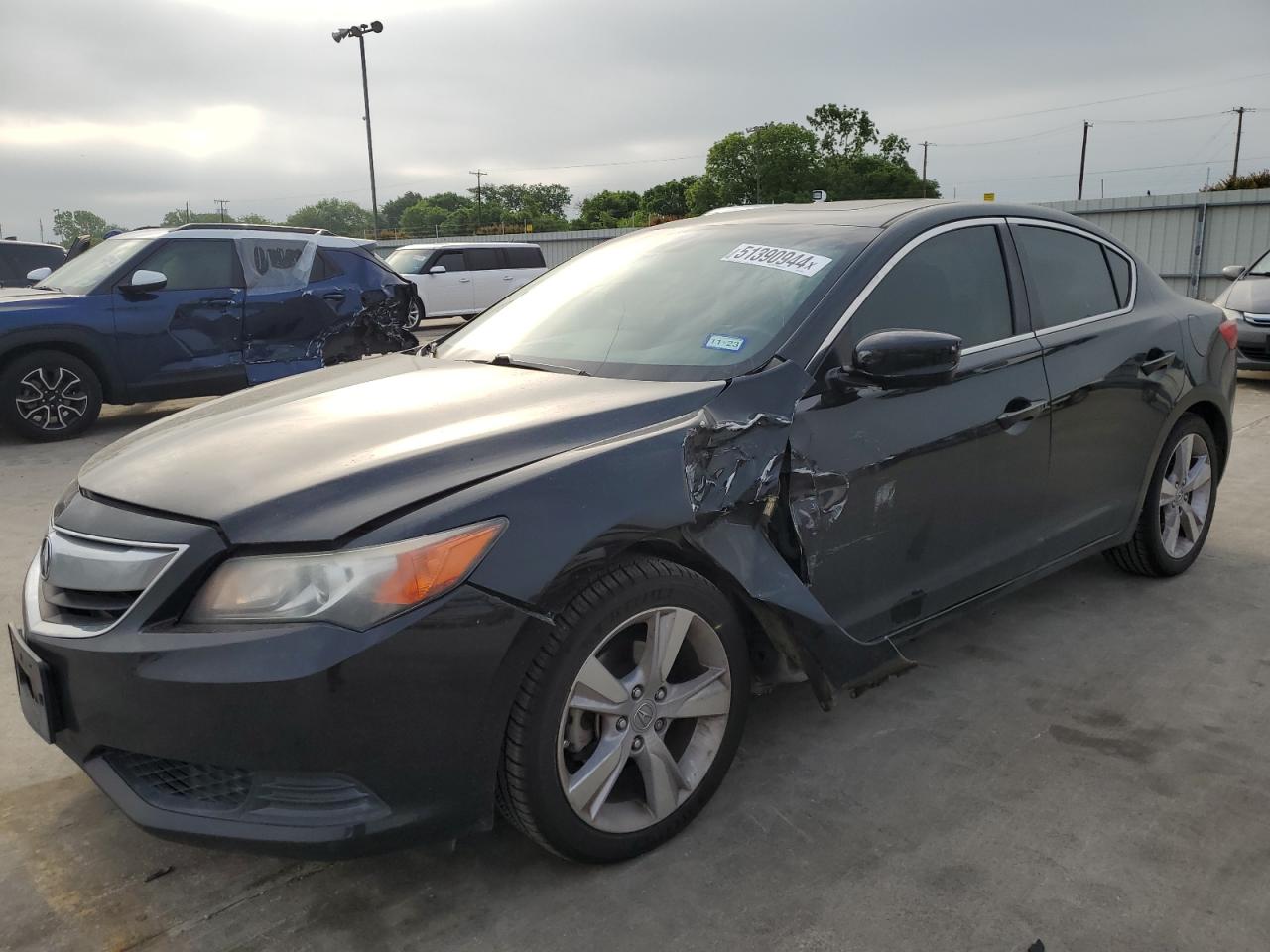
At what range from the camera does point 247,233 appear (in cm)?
862

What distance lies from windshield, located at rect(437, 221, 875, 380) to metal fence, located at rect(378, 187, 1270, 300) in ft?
53.5

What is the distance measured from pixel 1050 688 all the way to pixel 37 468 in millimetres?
6614

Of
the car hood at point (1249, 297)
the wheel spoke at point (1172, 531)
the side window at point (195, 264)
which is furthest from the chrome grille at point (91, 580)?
the car hood at point (1249, 297)

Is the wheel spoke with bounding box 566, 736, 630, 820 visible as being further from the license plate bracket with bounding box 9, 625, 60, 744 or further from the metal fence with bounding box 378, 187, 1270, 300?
the metal fence with bounding box 378, 187, 1270, 300

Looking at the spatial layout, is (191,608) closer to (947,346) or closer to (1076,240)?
(947,346)

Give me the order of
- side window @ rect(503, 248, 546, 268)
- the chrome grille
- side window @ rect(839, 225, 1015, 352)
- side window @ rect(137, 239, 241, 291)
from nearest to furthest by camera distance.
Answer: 1. the chrome grille
2. side window @ rect(839, 225, 1015, 352)
3. side window @ rect(137, 239, 241, 291)
4. side window @ rect(503, 248, 546, 268)

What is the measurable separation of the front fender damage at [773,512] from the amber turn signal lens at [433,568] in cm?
56

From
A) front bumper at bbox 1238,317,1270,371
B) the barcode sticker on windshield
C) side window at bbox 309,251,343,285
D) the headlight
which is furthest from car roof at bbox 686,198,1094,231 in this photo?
front bumper at bbox 1238,317,1270,371

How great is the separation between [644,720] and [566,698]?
0.94 ft

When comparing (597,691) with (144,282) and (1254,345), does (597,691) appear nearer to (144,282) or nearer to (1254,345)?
(144,282)

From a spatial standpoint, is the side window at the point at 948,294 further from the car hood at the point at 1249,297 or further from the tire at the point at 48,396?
the car hood at the point at 1249,297

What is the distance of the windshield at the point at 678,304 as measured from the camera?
279cm

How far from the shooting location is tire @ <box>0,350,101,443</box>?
751 centimetres

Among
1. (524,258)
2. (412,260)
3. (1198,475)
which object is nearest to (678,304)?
(1198,475)
